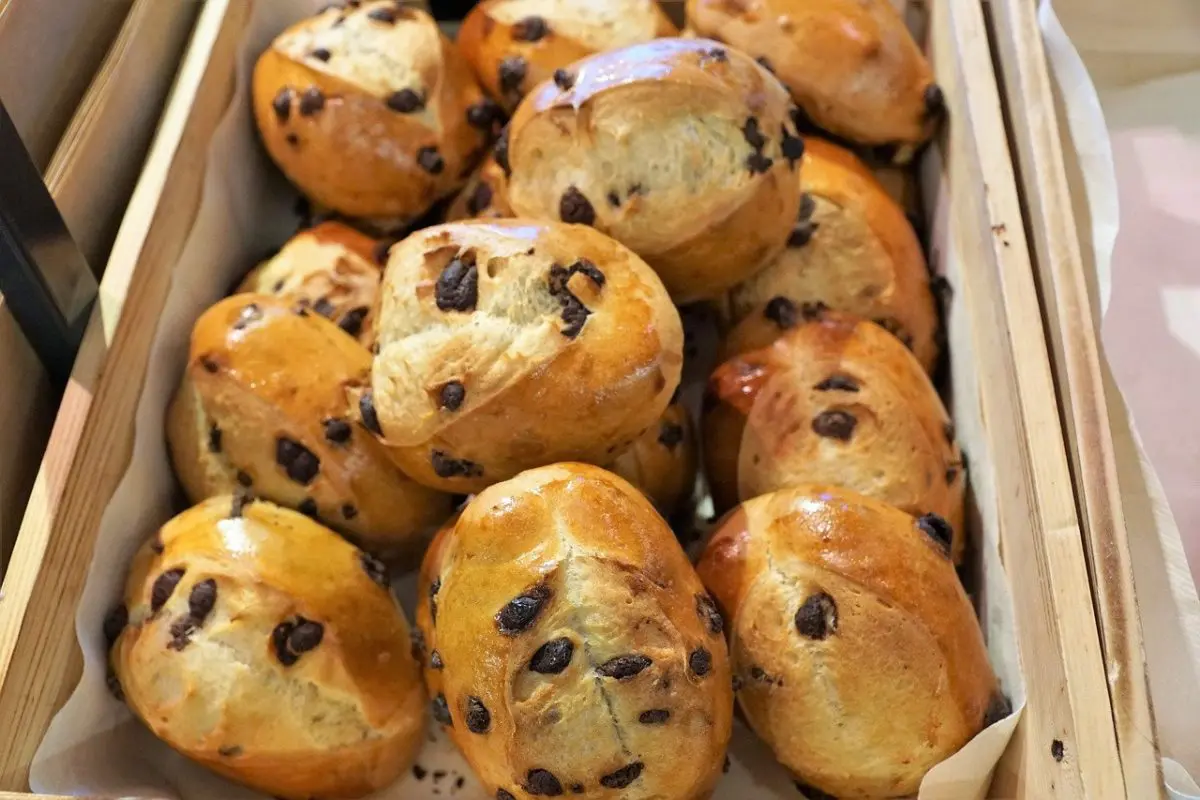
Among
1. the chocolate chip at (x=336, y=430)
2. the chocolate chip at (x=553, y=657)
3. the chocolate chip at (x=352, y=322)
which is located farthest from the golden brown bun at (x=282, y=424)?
the chocolate chip at (x=553, y=657)

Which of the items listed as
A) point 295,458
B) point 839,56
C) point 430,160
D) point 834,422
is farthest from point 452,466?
point 839,56

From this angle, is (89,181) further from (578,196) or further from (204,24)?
(578,196)

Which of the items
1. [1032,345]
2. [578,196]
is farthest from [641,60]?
[1032,345]

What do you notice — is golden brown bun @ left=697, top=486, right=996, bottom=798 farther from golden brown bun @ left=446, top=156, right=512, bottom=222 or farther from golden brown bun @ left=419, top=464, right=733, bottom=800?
golden brown bun @ left=446, top=156, right=512, bottom=222

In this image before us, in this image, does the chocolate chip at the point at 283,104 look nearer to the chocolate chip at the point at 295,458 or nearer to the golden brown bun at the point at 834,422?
the chocolate chip at the point at 295,458

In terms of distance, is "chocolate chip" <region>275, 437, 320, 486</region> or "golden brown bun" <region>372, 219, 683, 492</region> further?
"chocolate chip" <region>275, 437, 320, 486</region>

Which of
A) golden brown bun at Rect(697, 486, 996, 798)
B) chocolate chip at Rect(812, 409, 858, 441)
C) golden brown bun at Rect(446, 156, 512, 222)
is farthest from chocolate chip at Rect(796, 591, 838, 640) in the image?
golden brown bun at Rect(446, 156, 512, 222)
